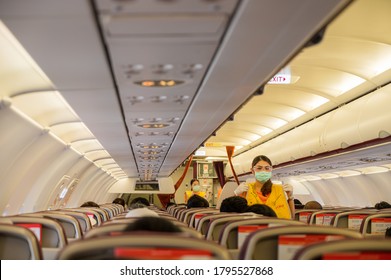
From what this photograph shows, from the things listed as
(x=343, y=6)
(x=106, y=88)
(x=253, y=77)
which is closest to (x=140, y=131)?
(x=106, y=88)

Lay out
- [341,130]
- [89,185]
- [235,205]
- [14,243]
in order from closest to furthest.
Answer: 1. [14,243]
2. [235,205]
3. [341,130]
4. [89,185]

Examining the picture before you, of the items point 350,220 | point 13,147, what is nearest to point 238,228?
point 350,220

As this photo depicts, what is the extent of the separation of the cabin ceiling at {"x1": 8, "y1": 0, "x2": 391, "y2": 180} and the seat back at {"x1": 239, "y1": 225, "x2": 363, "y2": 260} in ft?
5.01

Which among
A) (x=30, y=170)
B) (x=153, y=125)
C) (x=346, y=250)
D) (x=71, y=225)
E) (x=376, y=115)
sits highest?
(x=153, y=125)

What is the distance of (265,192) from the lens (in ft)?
26.1

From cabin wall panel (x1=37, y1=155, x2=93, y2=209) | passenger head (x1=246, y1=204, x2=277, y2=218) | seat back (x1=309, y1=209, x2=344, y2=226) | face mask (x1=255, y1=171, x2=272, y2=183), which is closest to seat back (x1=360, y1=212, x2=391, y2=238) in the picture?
passenger head (x1=246, y1=204, x2=277, y2=218)

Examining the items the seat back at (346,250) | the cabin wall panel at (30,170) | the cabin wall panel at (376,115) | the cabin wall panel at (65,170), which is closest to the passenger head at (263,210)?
the cabin wall panel at (376,115)

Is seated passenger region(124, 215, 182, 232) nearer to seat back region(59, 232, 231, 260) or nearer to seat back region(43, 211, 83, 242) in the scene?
seat back region(59, 232, 231, 260)

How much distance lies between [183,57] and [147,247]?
3126 mm

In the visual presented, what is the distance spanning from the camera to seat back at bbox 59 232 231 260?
2.62m

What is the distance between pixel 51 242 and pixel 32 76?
348 centimetres

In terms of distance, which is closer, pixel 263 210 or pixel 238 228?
pixel 238 228

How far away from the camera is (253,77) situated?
20.9 ft

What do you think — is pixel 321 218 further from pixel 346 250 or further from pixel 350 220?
pixel 346 250
